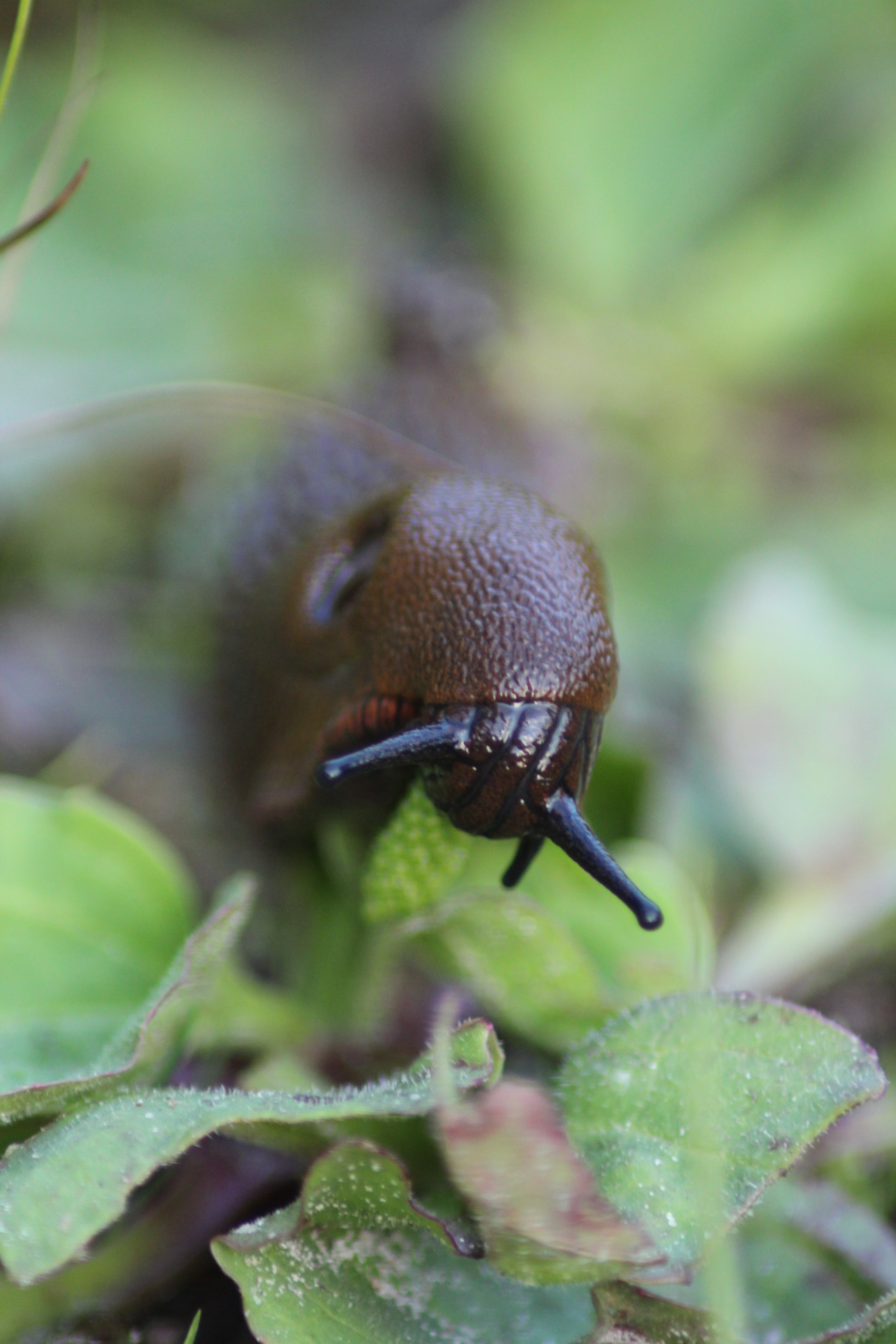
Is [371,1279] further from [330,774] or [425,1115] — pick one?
[330,774]

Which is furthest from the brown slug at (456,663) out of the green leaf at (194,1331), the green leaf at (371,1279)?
the green leaf at (194,1331)

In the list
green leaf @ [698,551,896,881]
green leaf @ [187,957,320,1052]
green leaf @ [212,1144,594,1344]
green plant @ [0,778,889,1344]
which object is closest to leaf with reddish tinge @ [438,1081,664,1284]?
green plant @ [0,778,889,1344]

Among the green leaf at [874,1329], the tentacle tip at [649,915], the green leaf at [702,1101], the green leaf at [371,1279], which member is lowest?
the green leaf at [371,1279]

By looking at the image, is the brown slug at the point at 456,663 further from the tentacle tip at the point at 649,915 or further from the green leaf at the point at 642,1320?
the green leaf at the point at 642,1320

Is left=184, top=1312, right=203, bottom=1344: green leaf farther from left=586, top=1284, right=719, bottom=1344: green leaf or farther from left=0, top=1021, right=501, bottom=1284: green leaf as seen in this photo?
left=586, top=1284, right=719, bottom=1344: green leaf

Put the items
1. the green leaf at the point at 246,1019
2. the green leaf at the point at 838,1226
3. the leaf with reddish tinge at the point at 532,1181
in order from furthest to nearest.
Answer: the green leaf at the point at 246,1019 → the green leaf at the point at 838,1226 → the leaf with reddish tinge at the point at 532,1181

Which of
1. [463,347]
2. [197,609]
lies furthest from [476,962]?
[463,347]

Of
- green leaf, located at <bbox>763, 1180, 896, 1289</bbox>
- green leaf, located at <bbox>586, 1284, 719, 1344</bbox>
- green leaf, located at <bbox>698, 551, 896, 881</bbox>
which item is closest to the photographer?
green leaf, located at <bbox>586, 1284, 719, 1344</bbox>
